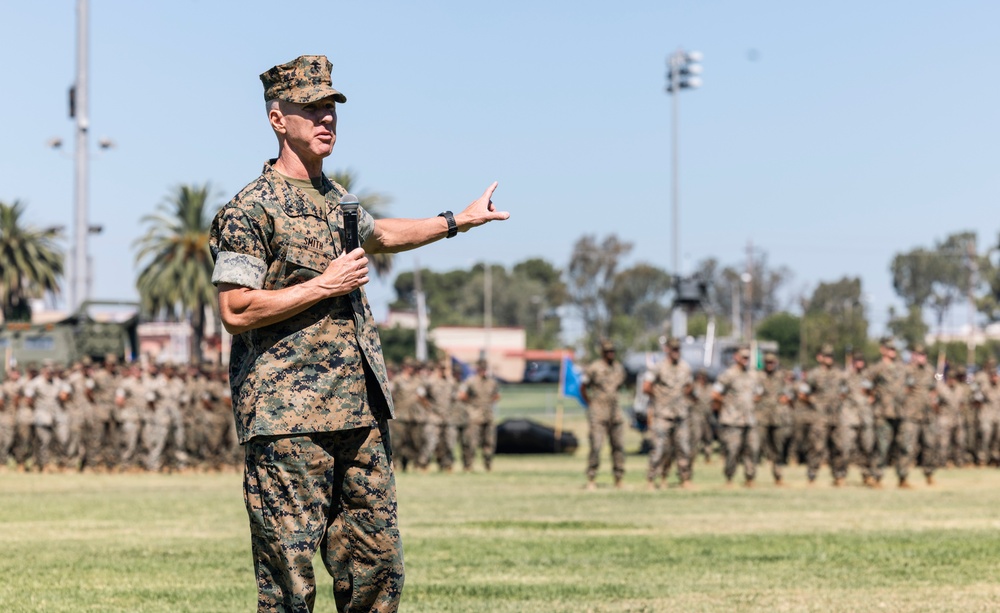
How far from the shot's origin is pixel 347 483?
18.7 ft

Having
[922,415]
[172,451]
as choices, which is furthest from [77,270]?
[922,415]

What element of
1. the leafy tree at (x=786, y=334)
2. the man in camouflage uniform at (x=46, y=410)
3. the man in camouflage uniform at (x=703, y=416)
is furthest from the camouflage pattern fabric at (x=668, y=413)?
the leafy tree at (x=786, y=334)

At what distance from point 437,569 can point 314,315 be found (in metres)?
5.85

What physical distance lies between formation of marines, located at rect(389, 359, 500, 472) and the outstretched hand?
2334 centimetres

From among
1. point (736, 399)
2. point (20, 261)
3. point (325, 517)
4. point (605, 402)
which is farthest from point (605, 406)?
point (20, 261)

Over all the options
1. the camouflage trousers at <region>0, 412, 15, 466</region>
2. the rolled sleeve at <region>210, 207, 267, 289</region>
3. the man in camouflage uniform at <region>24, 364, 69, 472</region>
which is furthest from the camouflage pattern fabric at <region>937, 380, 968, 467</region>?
the rolled sleeve at <region>210, 207, 267, 289</region>

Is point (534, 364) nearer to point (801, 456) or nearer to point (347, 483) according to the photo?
point (801, 456)

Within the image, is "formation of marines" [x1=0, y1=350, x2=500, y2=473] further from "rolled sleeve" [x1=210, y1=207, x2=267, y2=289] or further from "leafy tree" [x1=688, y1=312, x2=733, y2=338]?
"leafy tree" [x1=688, y1=312, x2=733, y2=338]

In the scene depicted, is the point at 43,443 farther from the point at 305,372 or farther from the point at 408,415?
the point at 305,372

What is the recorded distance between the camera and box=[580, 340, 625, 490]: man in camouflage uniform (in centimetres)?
2295

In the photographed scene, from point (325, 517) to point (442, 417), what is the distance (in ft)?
79.6

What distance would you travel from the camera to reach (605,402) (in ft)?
76.1

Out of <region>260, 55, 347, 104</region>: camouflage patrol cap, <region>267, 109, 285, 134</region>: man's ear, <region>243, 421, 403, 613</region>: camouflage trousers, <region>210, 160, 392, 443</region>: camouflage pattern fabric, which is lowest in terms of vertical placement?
<region>243, 421, 403, 613</region>: camouflage trousers

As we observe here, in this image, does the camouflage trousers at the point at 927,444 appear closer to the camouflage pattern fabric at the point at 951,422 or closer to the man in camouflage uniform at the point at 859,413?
the man in camouflage uniform at the point at 859,413
